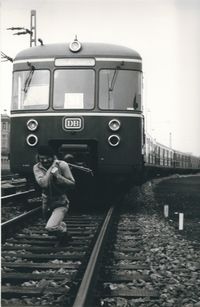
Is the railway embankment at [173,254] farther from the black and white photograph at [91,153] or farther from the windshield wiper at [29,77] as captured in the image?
the windshield wiper at [29,77]

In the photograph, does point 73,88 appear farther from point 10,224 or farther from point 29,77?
point 10,224

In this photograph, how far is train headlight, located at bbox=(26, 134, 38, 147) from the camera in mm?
8766

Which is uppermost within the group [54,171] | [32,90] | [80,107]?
[32,90]

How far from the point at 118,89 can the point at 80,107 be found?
0.74 m

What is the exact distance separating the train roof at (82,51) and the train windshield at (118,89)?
29 cm

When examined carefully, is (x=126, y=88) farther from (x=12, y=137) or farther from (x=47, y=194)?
(x=47, y=194)

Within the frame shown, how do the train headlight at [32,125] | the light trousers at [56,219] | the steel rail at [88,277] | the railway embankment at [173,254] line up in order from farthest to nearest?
the train headlight at [32,125], the light trousers at [56,219], the railway embankment at [173,254], the steel rail at [88,277]

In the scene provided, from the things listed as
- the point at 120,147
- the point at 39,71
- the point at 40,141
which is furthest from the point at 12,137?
the point at 120,147

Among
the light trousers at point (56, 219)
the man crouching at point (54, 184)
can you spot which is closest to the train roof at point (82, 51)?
the man crouching at point (54, 184)

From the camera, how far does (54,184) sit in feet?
19.2

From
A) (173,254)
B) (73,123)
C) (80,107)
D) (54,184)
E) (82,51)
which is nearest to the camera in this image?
(54,184)

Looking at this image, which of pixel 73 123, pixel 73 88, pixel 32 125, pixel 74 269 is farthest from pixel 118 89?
pixel 74 269

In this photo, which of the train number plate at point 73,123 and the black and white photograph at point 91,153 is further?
the train number plate at point 73,123

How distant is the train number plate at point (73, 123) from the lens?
28.8ft
